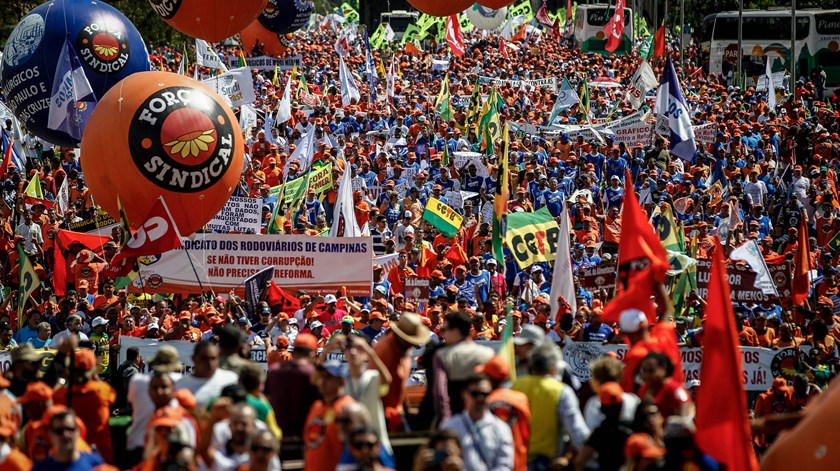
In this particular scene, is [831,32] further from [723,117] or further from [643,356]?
[643,356]

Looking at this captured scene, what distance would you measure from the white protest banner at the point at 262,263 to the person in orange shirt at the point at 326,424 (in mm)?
7518

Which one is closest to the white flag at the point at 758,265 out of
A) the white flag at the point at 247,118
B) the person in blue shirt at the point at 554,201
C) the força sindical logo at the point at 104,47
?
the person in blue shirt at the point at 554,201

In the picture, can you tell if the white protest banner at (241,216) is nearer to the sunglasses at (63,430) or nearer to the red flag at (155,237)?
the red flag at (155,237)

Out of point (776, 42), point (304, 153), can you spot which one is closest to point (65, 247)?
point (304, 153)

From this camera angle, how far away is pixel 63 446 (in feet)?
24.3

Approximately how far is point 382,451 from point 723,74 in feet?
121

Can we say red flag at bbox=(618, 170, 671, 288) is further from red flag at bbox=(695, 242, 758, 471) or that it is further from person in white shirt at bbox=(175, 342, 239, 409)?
person in white shirt at bbox=(175, 342, 239, 409)

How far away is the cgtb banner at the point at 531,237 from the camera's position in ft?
51.5

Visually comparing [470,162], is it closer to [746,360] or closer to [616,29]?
[746,360]

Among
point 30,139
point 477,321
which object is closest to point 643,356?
point 477,321

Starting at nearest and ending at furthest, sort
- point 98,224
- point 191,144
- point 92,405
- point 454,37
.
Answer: point 92,405 < point 191,144 < point 98,224 < point 454,37

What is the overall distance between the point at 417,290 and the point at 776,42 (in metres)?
30.4

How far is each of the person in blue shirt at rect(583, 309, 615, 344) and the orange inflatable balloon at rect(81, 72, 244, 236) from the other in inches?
177

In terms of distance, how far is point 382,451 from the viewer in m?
7.80
